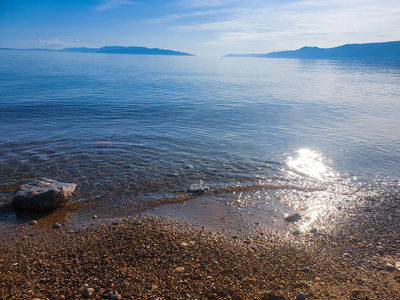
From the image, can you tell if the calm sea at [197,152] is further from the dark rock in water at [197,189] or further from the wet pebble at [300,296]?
the wet pebble at [300,296]

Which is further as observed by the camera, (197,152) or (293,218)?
(197,152)

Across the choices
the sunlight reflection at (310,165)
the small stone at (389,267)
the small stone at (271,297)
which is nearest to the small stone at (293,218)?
the small stone at (389,267)

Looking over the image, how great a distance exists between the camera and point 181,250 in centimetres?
538

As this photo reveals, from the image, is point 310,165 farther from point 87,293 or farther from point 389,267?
point 87,293

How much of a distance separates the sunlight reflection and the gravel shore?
11.5 ft

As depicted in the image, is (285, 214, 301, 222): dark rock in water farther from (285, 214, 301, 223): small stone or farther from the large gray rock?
the large gray rock

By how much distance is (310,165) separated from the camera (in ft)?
35.9

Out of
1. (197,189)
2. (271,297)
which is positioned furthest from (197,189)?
(271,297)

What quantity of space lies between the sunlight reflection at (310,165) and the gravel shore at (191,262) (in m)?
3.51

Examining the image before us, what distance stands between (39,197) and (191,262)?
4388mm

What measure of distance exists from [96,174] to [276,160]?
7.21 meters

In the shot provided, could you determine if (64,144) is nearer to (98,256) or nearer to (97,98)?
(98,256)

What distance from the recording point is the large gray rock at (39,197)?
22.2 ft

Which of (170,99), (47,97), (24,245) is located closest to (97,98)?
(47,97)
